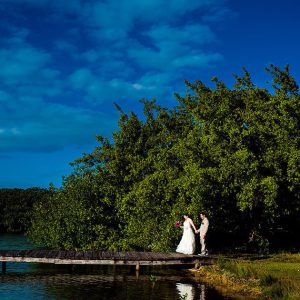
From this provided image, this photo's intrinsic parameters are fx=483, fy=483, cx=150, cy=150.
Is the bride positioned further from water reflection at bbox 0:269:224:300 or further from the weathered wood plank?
water reflection at bbox 0:269:224:300

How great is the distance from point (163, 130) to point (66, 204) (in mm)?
10736

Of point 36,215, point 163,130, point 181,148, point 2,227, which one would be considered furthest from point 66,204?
point 2,227

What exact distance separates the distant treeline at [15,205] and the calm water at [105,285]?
8564 centimetres

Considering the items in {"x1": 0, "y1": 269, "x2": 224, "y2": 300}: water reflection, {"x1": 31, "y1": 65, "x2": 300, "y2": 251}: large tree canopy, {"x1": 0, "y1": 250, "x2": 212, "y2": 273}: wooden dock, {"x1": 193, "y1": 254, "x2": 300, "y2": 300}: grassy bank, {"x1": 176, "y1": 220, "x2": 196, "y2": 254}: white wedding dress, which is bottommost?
{"x1": 0, "y1": 269, "x2": 224, "y2": 300}: water reflection

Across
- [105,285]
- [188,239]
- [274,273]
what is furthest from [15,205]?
[274,273]

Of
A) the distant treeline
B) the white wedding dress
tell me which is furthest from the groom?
the distant treeline

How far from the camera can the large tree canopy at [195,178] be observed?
1200 inches

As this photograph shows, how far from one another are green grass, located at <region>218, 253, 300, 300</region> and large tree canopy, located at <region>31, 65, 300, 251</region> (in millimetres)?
3203

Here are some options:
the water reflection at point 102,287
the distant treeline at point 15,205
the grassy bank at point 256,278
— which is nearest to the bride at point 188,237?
the grassy bank at point 256,278

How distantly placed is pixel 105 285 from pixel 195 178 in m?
9.31

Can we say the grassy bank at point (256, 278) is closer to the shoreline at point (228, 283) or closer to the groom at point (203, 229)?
the shoreline at point (228, 283)

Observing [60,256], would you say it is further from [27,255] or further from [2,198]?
[2,198]

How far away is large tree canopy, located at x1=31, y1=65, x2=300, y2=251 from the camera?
30469 mm

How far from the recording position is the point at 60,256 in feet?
92.2
